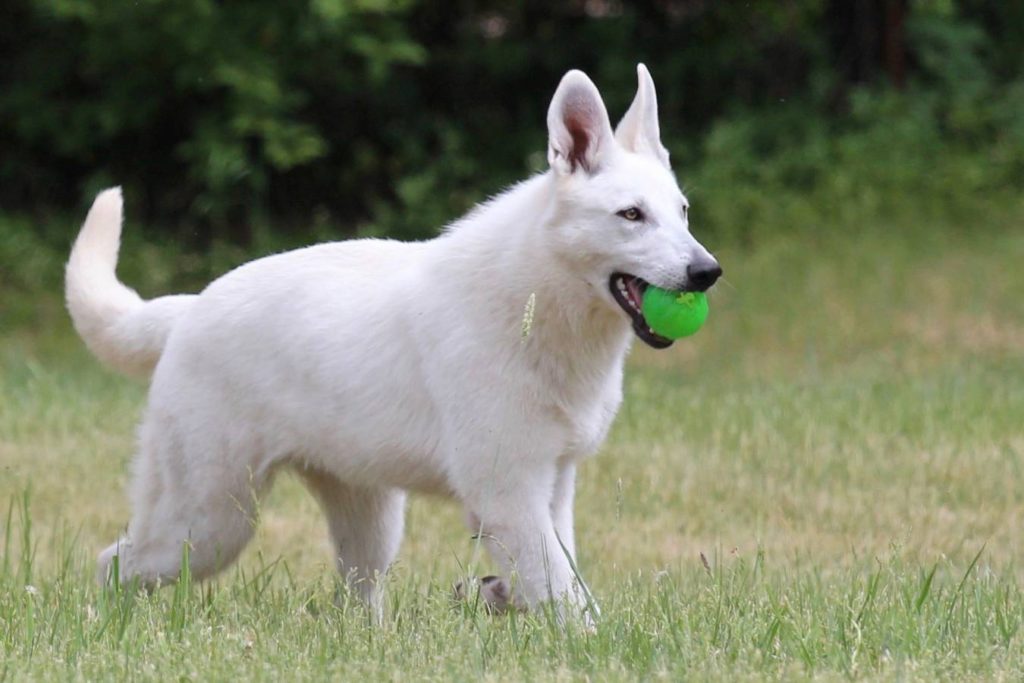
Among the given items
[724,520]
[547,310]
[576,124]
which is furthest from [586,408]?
[724,520]

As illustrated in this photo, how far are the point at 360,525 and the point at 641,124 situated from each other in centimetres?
168

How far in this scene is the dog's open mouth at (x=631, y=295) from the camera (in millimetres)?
4766

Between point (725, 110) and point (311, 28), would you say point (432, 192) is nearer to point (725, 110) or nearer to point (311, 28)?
point (311, 28)

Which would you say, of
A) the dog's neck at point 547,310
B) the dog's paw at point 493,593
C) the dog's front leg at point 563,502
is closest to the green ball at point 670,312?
the dog's neck at point 547,310

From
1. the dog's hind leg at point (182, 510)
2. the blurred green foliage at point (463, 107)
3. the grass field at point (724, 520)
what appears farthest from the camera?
the blurred green foliage at point (463, 107)

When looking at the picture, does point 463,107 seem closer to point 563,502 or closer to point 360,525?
point 360,525

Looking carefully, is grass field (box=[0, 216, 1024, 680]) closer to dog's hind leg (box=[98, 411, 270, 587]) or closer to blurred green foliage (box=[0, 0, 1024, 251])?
dog's hind leg (box=[98, 411, 270, 587])

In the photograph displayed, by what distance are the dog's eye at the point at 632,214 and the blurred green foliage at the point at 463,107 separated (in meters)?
8.64

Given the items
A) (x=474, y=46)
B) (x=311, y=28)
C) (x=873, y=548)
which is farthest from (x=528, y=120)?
(x=873, y=548)

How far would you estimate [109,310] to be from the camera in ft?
18.7

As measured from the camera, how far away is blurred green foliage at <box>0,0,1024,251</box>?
1348cm

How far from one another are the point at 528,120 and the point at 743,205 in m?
2.40

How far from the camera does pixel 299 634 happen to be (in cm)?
439

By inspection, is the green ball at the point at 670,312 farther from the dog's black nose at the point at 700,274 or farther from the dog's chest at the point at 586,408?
the dog's chest at the point at 586,408
